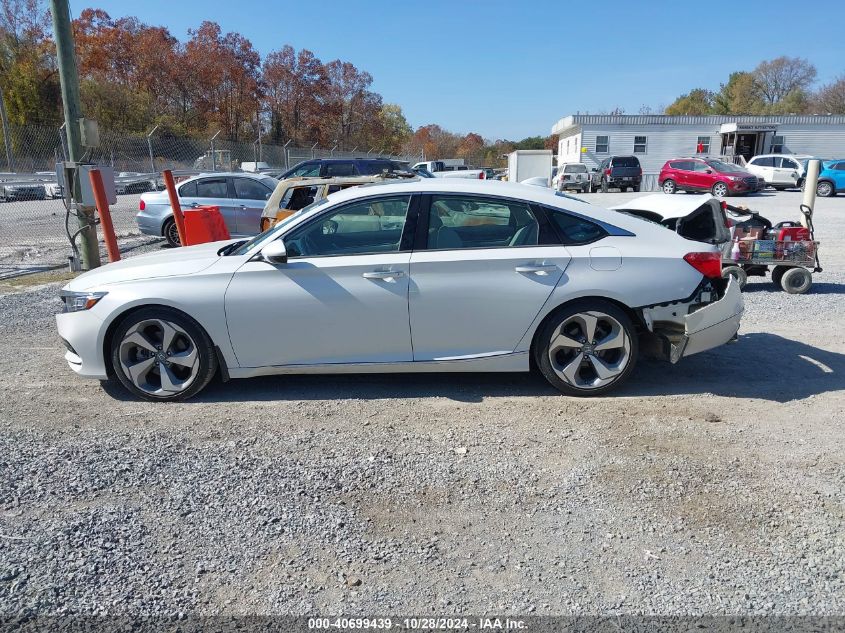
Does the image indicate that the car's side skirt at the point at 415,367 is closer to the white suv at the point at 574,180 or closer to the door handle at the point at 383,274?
the door handle at the point at 383,274

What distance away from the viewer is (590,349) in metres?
4.54

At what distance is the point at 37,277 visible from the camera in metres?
9.73

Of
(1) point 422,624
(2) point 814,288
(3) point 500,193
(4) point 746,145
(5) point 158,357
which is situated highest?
(4) point 746,145

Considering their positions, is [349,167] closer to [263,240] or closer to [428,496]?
[263,240]

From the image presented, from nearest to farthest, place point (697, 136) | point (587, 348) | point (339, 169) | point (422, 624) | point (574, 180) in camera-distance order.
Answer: point (422, 624), point (587, 348), point (339, 169), point (574, 180), point (697, 136)

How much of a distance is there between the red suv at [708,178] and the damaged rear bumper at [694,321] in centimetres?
2501

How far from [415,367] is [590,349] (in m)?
1.26

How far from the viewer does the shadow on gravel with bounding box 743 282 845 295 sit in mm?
8133

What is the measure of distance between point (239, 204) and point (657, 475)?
431 inches

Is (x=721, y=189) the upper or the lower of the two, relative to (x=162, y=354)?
upper

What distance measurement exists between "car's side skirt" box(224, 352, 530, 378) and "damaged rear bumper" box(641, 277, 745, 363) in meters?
0.97

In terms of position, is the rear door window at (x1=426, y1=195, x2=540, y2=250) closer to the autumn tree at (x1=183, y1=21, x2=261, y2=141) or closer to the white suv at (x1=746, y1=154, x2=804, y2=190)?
the white suv at (x1=746, y1=154, x2=804, y2=190)

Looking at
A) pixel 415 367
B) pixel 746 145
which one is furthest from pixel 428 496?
pixel 746 145

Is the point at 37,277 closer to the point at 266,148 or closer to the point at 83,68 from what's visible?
the point at 266,148
